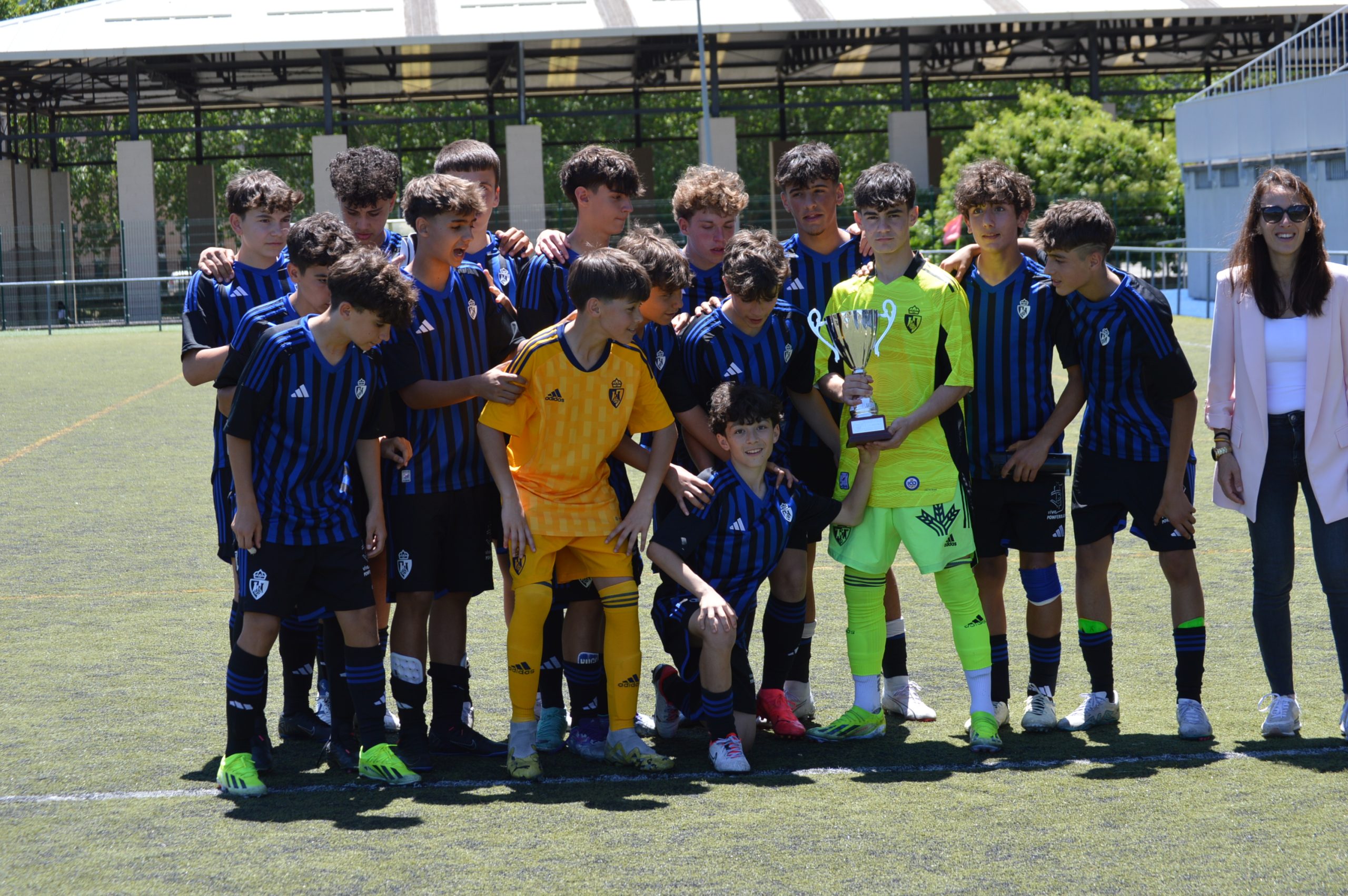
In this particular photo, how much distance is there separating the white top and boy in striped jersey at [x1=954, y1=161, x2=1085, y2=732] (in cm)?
60

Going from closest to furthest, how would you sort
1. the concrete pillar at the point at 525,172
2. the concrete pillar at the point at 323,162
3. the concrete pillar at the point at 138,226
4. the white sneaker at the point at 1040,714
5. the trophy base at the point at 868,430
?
the trophy base at the point at 868,430, the white sneaker at the point at 1040,714, the concrete pillar at the point at 138,226, the concrete pillar at the point at 323,162, the concrete pillar at the point at 525,172

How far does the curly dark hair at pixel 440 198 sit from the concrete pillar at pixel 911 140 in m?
28.7

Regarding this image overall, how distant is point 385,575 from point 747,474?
4.21 feet

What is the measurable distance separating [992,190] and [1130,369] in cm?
76

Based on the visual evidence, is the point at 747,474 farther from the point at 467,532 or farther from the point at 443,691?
the point at 443,691

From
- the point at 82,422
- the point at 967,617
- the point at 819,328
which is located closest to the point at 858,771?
the point at 967,617

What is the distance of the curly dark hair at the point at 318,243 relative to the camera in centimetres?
428

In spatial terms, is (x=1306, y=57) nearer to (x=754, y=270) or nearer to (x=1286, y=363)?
(x=1286, y=363)

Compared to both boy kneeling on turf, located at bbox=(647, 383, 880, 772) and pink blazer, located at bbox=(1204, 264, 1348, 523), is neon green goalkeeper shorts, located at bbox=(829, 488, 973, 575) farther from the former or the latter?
pink blazer, located at bbox=(1204, 264, 1348, 523)

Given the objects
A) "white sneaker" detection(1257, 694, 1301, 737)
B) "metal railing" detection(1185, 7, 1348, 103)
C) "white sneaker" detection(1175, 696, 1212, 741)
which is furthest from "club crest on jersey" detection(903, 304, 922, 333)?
"metal railing" detection(1185, 7, 1348, 103)

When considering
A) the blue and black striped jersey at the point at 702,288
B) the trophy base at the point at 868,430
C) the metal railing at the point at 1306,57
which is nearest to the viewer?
the trophy base at the point at 868,430

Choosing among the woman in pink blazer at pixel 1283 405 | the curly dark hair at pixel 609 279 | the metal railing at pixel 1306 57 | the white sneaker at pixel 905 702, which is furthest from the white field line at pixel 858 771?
the metal railing at pixel 1306 57

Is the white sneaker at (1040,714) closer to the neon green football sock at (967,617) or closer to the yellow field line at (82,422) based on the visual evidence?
the neon green football sock at (967,617)

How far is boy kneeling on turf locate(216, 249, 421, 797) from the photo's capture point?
4141 millimetres
